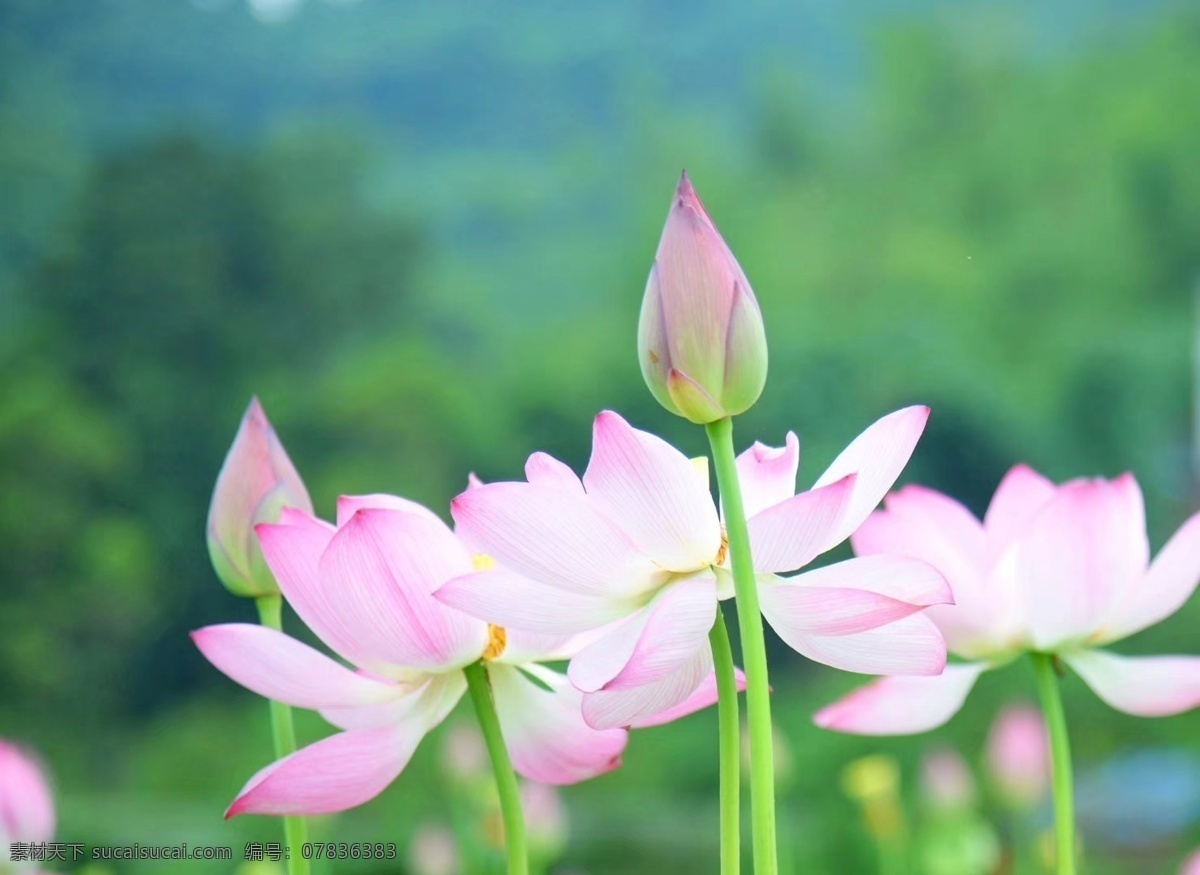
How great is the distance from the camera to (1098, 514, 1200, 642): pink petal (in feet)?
0.77

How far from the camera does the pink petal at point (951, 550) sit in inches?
9.5

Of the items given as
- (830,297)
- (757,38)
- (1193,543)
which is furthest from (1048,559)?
(757,38)

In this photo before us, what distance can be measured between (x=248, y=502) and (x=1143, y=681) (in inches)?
5.6

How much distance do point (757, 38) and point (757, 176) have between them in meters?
1.27

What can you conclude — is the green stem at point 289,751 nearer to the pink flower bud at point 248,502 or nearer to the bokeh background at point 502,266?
the pink flower bud at point 248,502

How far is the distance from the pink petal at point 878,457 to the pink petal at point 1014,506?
0.23ft

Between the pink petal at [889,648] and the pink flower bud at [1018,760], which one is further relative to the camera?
the pink flower bud at [1018,760]

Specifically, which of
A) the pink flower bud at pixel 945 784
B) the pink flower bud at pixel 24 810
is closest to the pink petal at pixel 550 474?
the pink flower bud at pixel 24 810

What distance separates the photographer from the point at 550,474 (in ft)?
0.63

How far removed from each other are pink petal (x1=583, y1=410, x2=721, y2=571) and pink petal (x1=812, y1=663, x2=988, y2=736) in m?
0.05

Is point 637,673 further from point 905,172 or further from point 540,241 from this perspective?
point 905,172

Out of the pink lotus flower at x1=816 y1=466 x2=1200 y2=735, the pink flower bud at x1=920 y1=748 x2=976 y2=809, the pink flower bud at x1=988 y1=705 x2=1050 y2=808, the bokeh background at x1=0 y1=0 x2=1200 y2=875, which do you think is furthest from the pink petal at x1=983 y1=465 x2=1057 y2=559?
the bokeh background at x1=0 y1=0 x2=1200 y2=875

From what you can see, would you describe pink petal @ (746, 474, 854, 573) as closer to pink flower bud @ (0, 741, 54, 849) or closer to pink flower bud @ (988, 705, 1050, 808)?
pink flower bud @ (0, 741, 54, 849)

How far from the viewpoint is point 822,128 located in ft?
27.0
